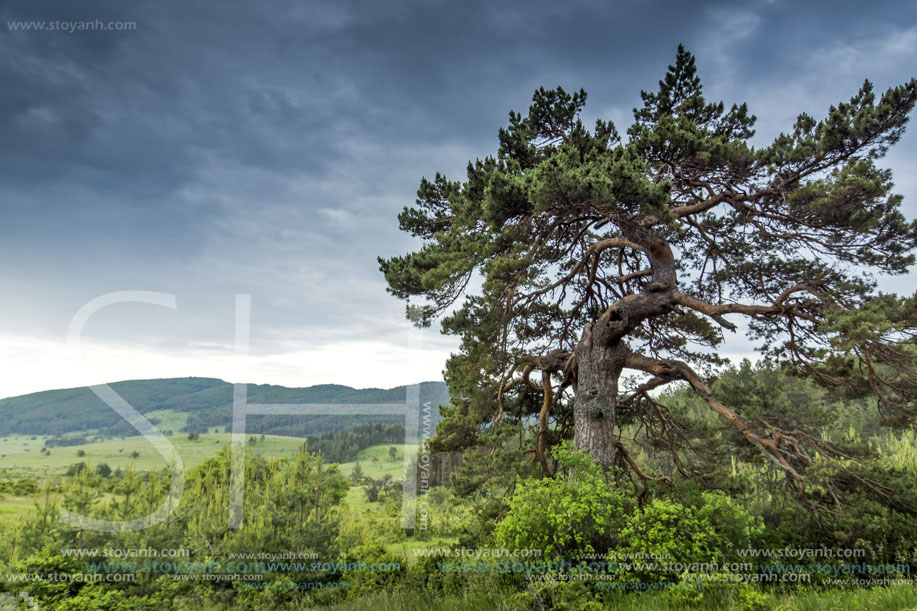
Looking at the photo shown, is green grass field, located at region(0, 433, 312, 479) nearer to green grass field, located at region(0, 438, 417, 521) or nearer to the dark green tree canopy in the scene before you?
green grass field, located at region(0, 438, 417, 521)

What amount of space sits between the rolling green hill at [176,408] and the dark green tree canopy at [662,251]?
375 cm

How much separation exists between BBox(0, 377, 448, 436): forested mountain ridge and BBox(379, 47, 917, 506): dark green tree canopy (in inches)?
150

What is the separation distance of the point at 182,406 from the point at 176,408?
0.38 meters

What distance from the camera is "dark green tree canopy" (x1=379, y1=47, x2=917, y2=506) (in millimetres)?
6074

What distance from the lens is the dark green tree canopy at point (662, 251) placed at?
6074 millimetres

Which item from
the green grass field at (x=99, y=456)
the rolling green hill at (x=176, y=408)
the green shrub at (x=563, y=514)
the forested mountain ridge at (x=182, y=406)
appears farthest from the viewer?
the forested mountain ridge at (x=182, y=406)

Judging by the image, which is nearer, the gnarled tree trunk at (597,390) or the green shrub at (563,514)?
the green shrub at (563,514)

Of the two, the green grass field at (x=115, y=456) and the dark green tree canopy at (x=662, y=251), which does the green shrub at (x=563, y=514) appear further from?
the green grass field at (x=115, y=456)

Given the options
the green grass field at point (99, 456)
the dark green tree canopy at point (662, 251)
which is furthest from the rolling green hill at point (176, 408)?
the dark green tree canopy at point (662, 251)

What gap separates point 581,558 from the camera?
5.36 metres

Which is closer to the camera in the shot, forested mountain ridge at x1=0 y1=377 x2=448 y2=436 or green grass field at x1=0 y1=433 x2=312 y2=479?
green grass field at x1=0 y1=433 x2=312 y2=479

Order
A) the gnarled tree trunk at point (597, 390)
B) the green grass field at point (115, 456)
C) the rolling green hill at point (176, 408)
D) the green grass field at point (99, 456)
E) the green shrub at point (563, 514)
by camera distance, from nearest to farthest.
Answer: the green shrub at point (563, 514) → the green grass field at point (99, 456) → the green grass field at point (115, 456) → the gnarled tree trunk at point (597, 390) → the rolling green hill at point (176, 408)

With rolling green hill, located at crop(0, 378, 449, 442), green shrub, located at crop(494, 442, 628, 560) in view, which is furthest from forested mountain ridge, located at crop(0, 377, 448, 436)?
green shrub, located at crop(494, 442, 628, 560)

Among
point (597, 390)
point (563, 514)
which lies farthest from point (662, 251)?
point (563, 514)
